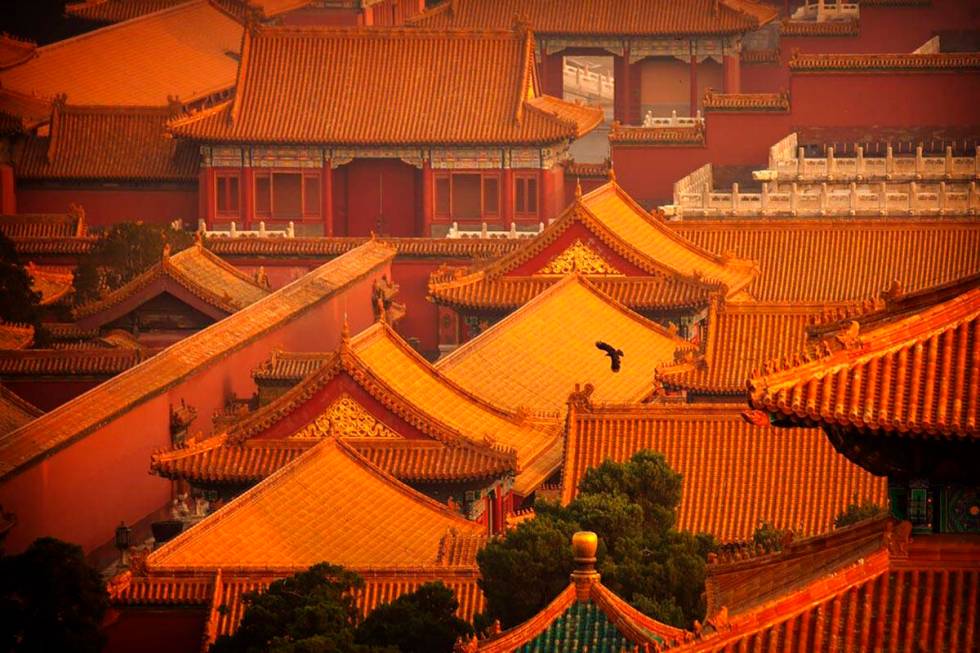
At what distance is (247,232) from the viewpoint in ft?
241

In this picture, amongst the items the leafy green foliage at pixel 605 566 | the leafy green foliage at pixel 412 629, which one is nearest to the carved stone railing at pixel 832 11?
the leafy green foliage at pixel 605 566

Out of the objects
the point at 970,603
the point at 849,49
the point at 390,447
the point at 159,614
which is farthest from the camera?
the point at 849,49

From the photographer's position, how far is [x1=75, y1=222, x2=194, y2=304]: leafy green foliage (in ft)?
214

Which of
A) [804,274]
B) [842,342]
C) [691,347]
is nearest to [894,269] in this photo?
[804,274]

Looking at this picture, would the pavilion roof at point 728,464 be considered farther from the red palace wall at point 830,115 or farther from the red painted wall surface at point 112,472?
the red palace wall at point 830,115

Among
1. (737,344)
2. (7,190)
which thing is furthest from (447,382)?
(7,190)

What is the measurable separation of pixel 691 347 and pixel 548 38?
37.5m

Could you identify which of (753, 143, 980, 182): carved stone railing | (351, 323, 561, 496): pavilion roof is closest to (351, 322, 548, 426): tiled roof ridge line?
(351, 323, 561, 496): pavilion roof

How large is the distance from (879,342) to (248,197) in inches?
2223

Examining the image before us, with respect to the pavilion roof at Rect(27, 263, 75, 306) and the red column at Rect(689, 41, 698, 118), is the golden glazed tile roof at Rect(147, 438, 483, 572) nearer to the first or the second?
the pavilion roof at Rect(27, 263, 75, 306)

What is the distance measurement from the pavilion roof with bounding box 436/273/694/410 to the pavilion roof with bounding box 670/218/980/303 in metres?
6.35

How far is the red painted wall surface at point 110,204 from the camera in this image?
2923 inches

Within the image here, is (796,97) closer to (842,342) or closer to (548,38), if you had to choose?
(548,38)

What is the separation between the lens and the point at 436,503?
37.4 metres
